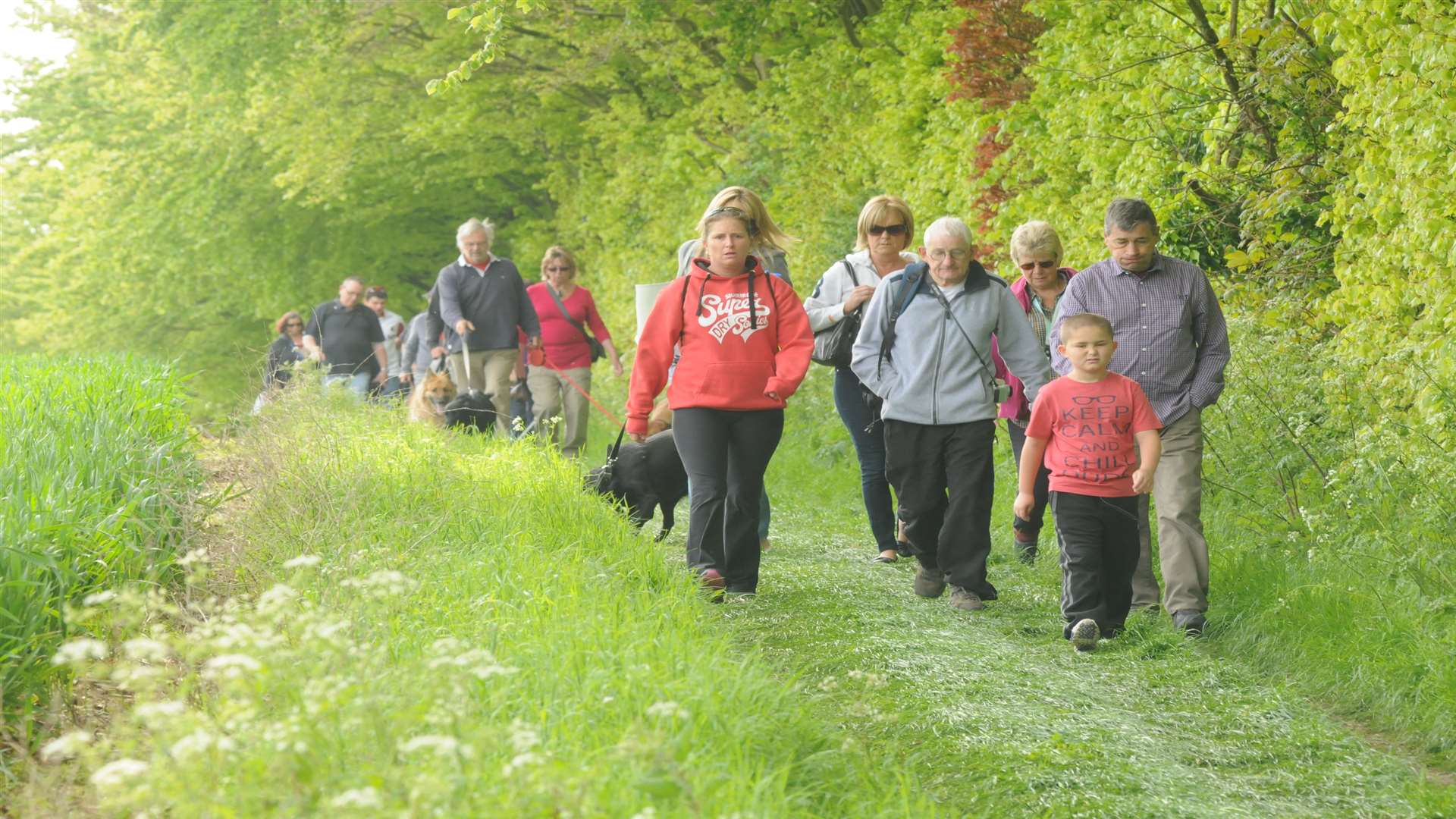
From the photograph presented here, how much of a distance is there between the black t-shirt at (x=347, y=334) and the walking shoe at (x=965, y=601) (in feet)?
33.4

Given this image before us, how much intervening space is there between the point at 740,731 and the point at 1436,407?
375cm

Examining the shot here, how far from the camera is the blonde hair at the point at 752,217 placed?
7.65m

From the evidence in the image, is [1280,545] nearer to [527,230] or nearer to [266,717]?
[266,717]

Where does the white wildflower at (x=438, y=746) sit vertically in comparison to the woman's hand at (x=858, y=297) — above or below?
below

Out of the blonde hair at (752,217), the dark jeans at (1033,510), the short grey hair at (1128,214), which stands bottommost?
the dark jeans at (1033,510)

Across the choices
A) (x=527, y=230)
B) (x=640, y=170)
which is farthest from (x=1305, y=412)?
(x=527, y=230)

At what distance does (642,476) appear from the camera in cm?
883

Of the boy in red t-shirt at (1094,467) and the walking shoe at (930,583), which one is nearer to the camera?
the boy in red t-shirt at (1094,467)

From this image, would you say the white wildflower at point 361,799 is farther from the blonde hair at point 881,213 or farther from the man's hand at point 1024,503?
the blonde hair at point 881,213

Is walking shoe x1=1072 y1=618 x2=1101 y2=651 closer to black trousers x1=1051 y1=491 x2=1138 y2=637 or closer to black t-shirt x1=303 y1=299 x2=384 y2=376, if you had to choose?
black trousers x1=1051 y1=491 x2=1138 y2=637

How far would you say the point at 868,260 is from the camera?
8.78 meters

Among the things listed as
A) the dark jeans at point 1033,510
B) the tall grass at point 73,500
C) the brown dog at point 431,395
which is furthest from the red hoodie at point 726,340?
the brown dog at point 431,395

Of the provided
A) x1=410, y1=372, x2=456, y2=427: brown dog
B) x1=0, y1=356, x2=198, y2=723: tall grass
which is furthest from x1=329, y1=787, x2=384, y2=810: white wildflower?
x1=410, y1=372, x2=456, y2=427: brown dog

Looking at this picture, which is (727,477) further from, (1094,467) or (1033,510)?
(1033,510)
